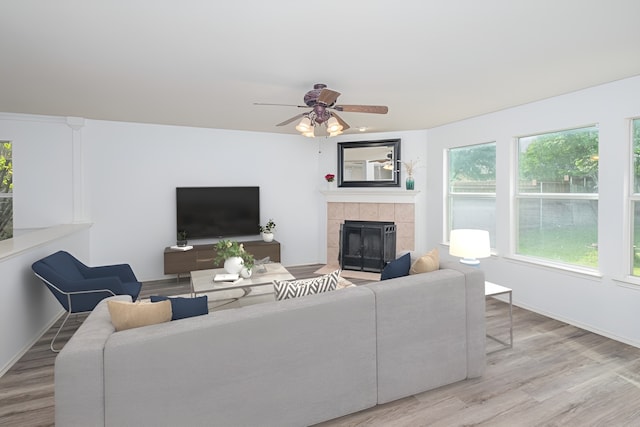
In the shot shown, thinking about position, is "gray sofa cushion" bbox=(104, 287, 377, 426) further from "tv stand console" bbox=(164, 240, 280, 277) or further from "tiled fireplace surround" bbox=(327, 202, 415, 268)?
"tiled fireplace surround" bbox=(327, 202, 415, 268)

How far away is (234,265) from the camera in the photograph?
12.9 feet

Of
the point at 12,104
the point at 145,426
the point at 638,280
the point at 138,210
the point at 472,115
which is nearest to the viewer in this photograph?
the point at 145,426

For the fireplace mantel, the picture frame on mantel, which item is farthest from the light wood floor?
the picture frame on mantel

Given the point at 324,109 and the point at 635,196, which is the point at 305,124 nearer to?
the point at 324,109

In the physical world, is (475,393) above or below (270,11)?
below

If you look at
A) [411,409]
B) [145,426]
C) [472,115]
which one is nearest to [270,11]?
[145,426]

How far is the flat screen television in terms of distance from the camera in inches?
219

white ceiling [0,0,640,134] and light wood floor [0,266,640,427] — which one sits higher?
white ceiling [0,0,640,134]

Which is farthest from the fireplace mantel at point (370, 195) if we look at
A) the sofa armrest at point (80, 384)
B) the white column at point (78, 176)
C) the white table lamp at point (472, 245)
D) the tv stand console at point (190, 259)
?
the sofa armrest at point (80, 384)

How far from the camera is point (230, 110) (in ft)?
14.6

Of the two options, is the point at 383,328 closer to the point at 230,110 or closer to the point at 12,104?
the point at 230,110

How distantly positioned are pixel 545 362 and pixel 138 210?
5.54 meters

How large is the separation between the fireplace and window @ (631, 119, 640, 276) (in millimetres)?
3240

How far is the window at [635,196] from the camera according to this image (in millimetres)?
3248
